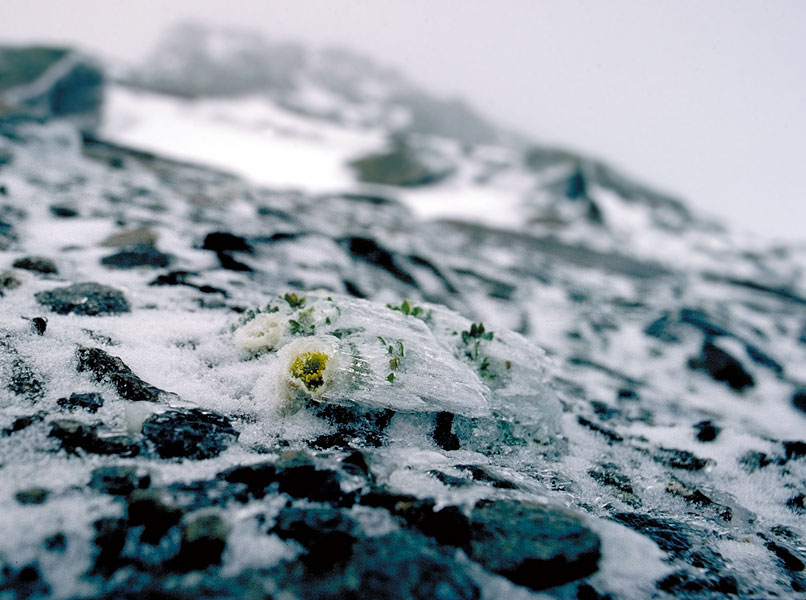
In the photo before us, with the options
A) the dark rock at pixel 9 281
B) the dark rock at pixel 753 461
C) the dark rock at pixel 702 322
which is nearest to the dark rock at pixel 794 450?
the dark rock at pixel 753 461

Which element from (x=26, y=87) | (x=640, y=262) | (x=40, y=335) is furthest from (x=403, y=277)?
(x=26, y=87)

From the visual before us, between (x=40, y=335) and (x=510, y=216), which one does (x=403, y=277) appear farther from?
(x=510, y=216)

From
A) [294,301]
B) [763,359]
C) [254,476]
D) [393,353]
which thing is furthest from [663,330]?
[254,476]

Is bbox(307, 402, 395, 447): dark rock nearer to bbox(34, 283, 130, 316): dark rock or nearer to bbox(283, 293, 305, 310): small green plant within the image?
bbox(283, 293, 305, 310): small green plant

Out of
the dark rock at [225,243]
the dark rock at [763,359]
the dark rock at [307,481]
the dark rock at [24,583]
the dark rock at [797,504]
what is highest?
the dark rock at [307,481]

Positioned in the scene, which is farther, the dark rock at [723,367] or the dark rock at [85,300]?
the dark rock at [723,367]

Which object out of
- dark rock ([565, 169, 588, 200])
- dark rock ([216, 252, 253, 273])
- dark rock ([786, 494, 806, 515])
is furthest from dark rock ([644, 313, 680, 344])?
dark rock ([565, 169, 588, 200])

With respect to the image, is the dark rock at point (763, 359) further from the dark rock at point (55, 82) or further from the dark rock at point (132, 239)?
the dark rock at point (55, 82)
